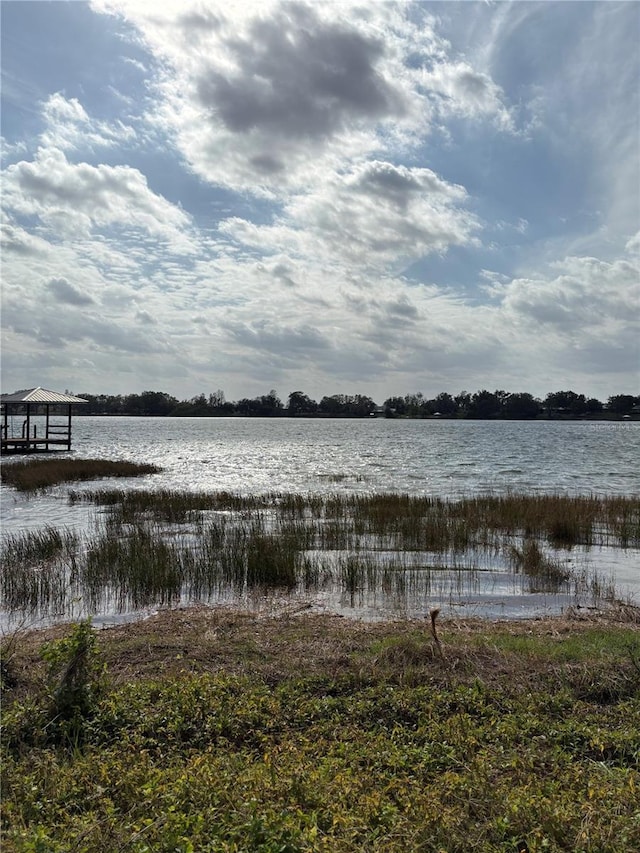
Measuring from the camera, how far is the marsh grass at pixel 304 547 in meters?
11.3

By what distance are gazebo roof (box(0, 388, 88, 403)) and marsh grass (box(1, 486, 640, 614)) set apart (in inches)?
989

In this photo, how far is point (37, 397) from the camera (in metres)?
44.5

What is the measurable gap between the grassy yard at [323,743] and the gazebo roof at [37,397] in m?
39.8

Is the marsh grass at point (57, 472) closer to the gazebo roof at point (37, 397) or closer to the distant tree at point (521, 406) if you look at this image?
the gazebo roof at point (37, 397)

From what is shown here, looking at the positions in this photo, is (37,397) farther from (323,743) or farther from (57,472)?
(323,743)

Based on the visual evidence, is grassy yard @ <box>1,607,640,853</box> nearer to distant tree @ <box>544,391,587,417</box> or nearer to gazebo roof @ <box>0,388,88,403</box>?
gazebo roof @ <box>0,388,88,403</box>

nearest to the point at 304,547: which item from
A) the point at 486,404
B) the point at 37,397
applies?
the point at 37,397

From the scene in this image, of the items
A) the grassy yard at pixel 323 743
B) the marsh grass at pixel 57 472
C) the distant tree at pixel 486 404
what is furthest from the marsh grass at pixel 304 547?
the distant tree at pixel 486 404

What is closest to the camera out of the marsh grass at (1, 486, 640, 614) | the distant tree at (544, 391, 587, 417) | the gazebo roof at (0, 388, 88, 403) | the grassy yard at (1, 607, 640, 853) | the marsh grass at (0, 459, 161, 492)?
the grassy yard at (1, 607, 640, 853)

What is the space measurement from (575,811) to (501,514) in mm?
16040

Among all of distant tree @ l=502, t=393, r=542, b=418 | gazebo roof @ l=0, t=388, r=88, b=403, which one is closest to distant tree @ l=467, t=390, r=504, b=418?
distant tree @ l=502, t=393, r=542, b=418

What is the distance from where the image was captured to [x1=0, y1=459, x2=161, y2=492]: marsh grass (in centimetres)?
2898

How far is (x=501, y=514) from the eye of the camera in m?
19.2

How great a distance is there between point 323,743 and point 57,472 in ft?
100
